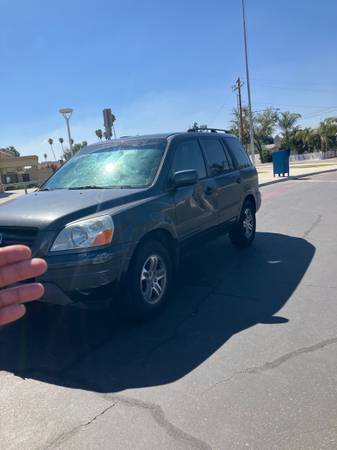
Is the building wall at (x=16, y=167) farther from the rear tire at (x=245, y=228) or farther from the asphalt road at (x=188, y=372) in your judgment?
the asphalt road at (x=188, y=372)

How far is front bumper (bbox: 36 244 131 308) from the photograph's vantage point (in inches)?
135

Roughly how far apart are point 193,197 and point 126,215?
1410mm

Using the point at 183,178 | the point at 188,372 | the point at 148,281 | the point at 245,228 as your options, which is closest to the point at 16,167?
the point at 245,228

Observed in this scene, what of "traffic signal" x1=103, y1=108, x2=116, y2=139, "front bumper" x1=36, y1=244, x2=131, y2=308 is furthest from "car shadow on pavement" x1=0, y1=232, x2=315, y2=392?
"traffic signal" x1=103, y1=108, x2=116, y2=139

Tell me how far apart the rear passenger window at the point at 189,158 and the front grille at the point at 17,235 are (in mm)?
1910

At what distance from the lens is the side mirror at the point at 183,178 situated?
4418 millimetres

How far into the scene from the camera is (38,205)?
3.96 m

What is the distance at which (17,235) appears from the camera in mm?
3648

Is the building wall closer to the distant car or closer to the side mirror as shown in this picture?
the distant car

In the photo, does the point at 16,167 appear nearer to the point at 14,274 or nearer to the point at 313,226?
the point at 313,226

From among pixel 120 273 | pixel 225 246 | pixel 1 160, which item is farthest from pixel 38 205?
pixel 1 160

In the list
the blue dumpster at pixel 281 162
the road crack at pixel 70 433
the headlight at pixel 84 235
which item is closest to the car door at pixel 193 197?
the headlight at pixel 84 235

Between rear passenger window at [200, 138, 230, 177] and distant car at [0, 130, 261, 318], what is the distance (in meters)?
0.02

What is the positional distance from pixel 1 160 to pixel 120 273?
53.4 meters
